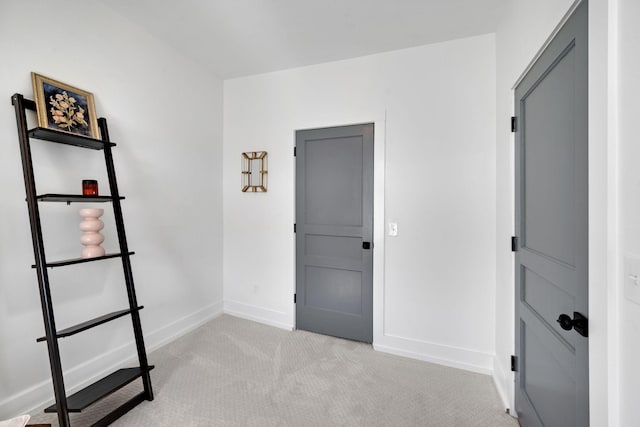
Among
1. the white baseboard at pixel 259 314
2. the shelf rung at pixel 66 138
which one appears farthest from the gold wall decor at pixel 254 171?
the shelf rung at pixel 66 138

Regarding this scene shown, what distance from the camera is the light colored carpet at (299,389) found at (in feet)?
5.79

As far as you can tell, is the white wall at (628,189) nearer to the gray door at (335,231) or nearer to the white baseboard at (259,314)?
the gray door at (335,231)

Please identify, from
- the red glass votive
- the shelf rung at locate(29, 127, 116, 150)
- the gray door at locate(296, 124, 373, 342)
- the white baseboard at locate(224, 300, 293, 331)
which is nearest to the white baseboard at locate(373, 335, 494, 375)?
the gray door at locate(296, 124, 373, 342)

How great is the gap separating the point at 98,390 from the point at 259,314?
1643mm

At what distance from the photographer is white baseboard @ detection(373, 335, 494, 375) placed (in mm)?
2312

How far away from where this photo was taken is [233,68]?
3.09m

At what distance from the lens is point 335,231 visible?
2.84m

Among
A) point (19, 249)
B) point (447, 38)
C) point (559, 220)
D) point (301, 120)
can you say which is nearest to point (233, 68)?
point (301, 120)

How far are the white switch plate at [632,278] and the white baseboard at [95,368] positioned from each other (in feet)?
9.49

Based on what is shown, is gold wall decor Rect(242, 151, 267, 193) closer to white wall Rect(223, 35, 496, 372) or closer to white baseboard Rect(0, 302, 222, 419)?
white wall Rect(223, 35, 496, 372)

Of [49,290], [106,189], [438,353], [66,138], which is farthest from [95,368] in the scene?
[438,353]

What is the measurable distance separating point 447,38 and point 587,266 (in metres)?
2.16

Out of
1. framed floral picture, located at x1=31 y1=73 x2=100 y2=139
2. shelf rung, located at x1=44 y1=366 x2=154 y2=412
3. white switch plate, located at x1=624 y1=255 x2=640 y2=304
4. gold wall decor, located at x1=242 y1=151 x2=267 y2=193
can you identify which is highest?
framed floral picture, located at x1=31 y1=73 x2=100 y2=139

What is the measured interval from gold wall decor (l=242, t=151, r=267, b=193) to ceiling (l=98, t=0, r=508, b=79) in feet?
3.19
